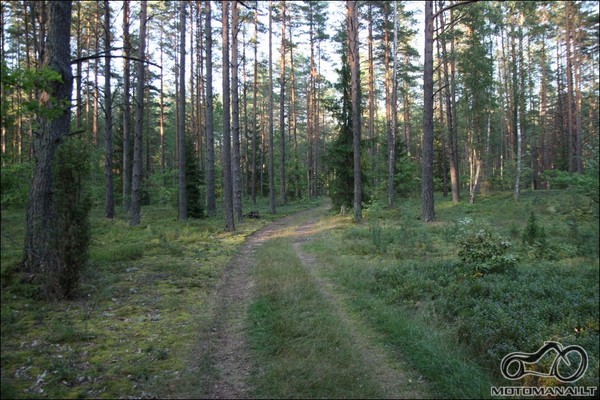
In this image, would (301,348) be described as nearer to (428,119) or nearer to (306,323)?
(306,323)

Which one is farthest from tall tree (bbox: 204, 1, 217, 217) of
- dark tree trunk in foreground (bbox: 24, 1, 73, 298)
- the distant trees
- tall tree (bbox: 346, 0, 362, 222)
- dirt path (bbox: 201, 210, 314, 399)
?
dark tree trunk in foreground (bbox: 24, 1, 73, 298)

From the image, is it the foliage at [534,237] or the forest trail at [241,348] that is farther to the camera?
the foliage at [534,237]

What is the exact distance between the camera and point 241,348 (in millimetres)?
4805

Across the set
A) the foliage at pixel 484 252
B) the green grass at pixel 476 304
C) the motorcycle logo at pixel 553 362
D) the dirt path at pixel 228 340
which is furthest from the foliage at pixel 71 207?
the foliage at pixel 484 252

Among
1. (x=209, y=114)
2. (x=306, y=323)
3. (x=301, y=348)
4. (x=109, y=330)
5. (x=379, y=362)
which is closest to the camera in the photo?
(x=379, y=362)

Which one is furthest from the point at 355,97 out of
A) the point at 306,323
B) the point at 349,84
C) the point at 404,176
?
the point at 306,323

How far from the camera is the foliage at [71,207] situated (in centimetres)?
561

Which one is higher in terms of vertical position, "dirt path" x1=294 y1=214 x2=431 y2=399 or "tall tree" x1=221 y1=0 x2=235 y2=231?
"tall tree" x1=221 y1=0 x2=235 y2=231

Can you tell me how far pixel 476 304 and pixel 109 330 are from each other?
5545 mm

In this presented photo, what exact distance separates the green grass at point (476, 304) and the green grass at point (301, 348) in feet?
2.35

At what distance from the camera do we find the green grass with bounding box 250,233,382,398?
3805mm

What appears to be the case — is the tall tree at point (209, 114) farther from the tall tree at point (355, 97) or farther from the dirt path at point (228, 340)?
the dirt path at point (228, 340)

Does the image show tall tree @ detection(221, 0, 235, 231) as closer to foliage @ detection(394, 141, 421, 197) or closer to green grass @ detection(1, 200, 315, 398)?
green grass @ detection(1, 200, 315, 398)

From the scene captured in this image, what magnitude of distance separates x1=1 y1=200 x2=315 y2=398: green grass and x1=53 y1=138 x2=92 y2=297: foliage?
57 centimetres
